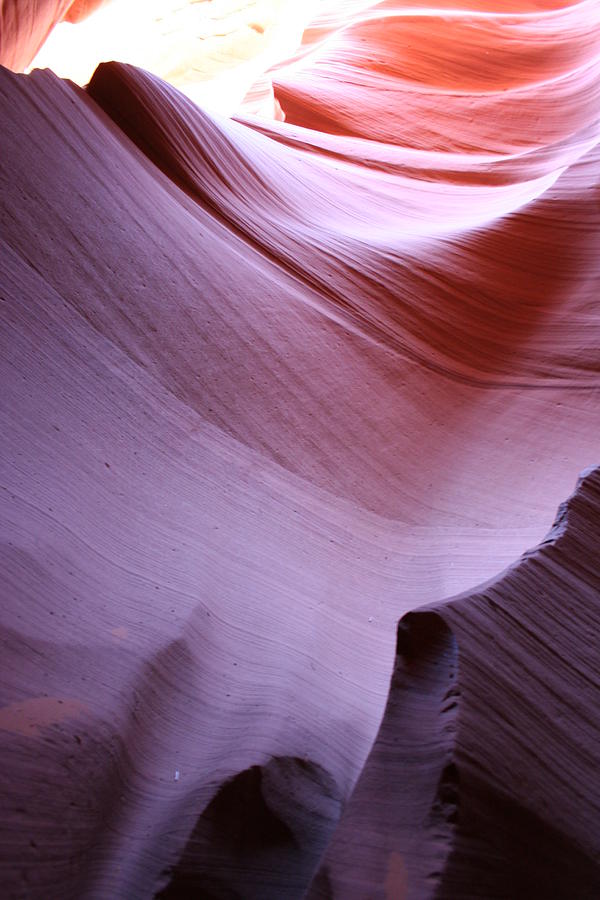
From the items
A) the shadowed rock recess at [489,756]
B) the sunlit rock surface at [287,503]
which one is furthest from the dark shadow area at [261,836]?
the shadowed rock recess at [489,756]

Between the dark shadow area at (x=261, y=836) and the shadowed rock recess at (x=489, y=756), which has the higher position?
the shadowed rock recess at (x=489, y=756)

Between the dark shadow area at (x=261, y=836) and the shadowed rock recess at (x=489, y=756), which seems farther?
the dark shadow area at (x=261, y=836)

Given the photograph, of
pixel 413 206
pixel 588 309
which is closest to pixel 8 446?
pixel 588 309

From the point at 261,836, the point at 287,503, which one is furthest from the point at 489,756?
the point at 287,503

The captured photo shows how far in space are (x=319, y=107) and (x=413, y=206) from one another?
1279 mm

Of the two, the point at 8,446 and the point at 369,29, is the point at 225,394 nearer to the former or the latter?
the point at 8,446

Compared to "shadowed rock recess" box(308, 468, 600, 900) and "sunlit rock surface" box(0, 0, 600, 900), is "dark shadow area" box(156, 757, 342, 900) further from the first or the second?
"shadowed rock recess" box(308, 468, 600, 900)

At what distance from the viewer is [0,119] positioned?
226 cm

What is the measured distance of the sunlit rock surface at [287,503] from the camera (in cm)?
126

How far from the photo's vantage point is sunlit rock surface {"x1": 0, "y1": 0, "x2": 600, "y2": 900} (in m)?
1.26

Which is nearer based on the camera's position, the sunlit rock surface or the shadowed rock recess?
the shadowed rock recess

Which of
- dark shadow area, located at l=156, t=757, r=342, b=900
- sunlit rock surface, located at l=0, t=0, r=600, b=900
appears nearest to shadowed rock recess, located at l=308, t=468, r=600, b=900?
sunlit rock surface, located at l=0, t=0, r=600, b=900

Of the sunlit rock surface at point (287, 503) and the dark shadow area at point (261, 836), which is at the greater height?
the sunlit rock surface at point (287, 503)

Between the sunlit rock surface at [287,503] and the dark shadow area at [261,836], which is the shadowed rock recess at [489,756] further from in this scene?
the dark shadow area at [261,836]
